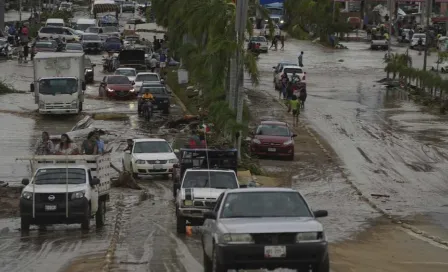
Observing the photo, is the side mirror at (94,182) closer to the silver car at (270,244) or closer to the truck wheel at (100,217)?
the truck wheel at (100,217)

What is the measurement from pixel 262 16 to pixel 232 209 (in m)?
24.8

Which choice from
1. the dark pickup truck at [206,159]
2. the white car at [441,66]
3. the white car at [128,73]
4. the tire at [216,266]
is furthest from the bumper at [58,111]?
the tire at [216,266]

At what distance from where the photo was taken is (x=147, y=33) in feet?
372

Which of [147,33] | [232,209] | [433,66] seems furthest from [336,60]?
[232,209]

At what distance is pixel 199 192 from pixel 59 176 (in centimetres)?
328

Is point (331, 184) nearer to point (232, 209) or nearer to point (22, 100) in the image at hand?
point (232, 209)

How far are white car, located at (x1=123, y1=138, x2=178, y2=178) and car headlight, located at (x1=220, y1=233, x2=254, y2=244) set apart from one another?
21.4m

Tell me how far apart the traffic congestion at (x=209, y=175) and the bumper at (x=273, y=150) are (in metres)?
0.05

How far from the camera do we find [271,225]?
16.0 m

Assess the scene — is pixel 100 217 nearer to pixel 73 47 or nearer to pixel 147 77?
pixel 147 77

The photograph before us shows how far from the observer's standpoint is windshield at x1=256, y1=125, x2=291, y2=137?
1766 inches

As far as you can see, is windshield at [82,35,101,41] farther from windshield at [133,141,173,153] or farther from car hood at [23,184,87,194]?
car hood at [23,184,87,194]

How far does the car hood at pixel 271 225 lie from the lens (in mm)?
15797

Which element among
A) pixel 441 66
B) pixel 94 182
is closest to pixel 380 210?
pixel 94 182
